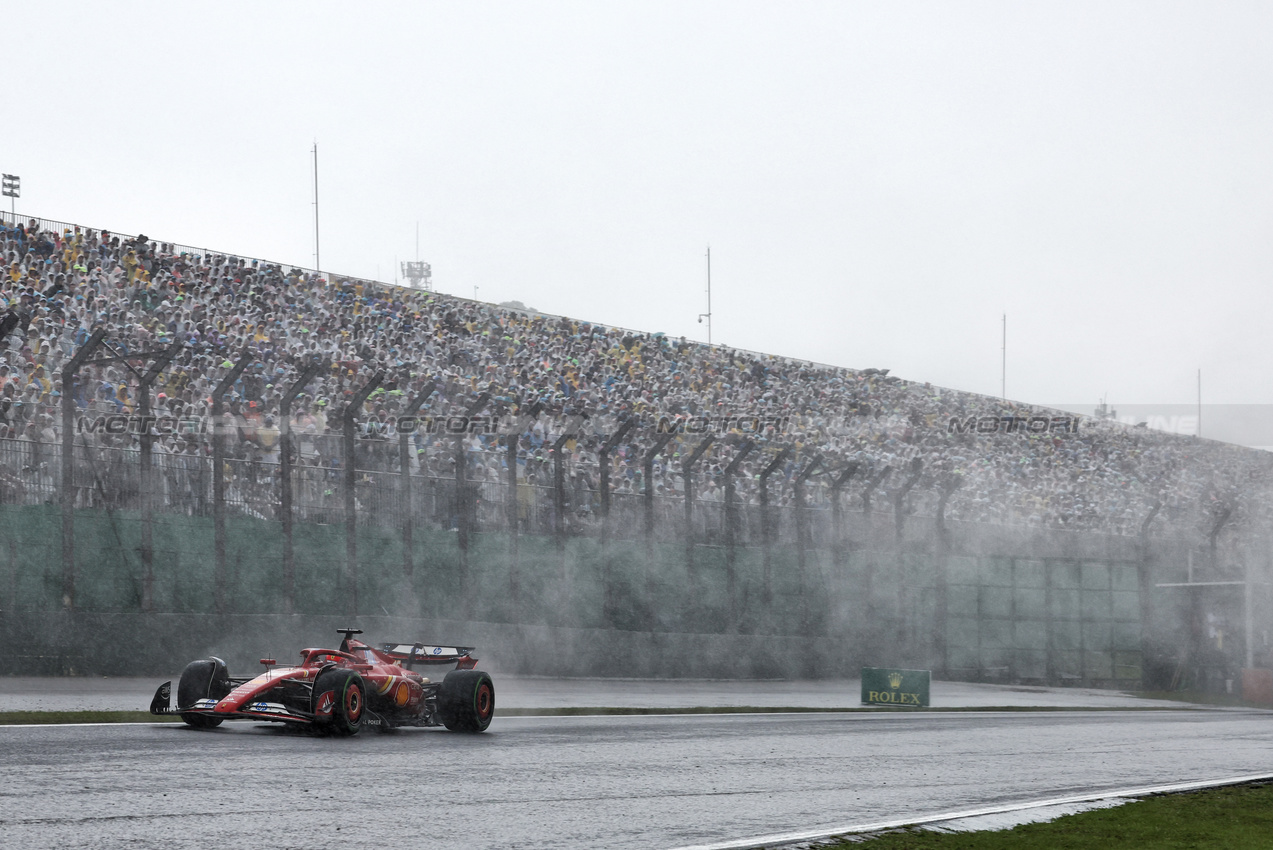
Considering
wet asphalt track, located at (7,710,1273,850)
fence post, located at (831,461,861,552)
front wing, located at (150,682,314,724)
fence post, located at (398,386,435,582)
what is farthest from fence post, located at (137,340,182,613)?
fence post, located at (831,461,861,552)

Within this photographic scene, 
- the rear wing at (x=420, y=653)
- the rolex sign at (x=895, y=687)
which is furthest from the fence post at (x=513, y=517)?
the rear wing at (x=420, y=653)

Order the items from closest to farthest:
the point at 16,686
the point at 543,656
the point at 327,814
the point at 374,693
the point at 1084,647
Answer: the point at 327,814 → the point at 374,693 → the point at 16,686 → the point at 543,656 → the point at 1084,647

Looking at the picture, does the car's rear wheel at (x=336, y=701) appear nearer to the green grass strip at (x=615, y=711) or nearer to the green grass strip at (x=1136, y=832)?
the green grass strip at (x=615, y=711)

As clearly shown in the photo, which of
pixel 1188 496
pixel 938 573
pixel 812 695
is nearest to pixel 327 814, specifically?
pixel 812 695

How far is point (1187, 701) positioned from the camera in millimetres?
32594

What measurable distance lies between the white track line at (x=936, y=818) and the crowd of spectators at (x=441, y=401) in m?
12.1

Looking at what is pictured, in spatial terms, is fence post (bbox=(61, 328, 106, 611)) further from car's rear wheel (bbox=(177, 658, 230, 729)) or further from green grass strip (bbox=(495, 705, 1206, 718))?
car's rear wheel (bbox=(177, 658, 230, 729))

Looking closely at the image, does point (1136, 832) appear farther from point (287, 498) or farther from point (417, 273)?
point (417, 273)

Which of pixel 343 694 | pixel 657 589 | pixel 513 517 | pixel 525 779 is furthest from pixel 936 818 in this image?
pixel 657 589

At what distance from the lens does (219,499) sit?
1964 cm

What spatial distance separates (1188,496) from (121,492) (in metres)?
37.0

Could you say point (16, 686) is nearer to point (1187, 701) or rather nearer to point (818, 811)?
point (818, 811)

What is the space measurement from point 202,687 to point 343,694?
4.29ft

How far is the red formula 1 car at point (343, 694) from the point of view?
1157cm
